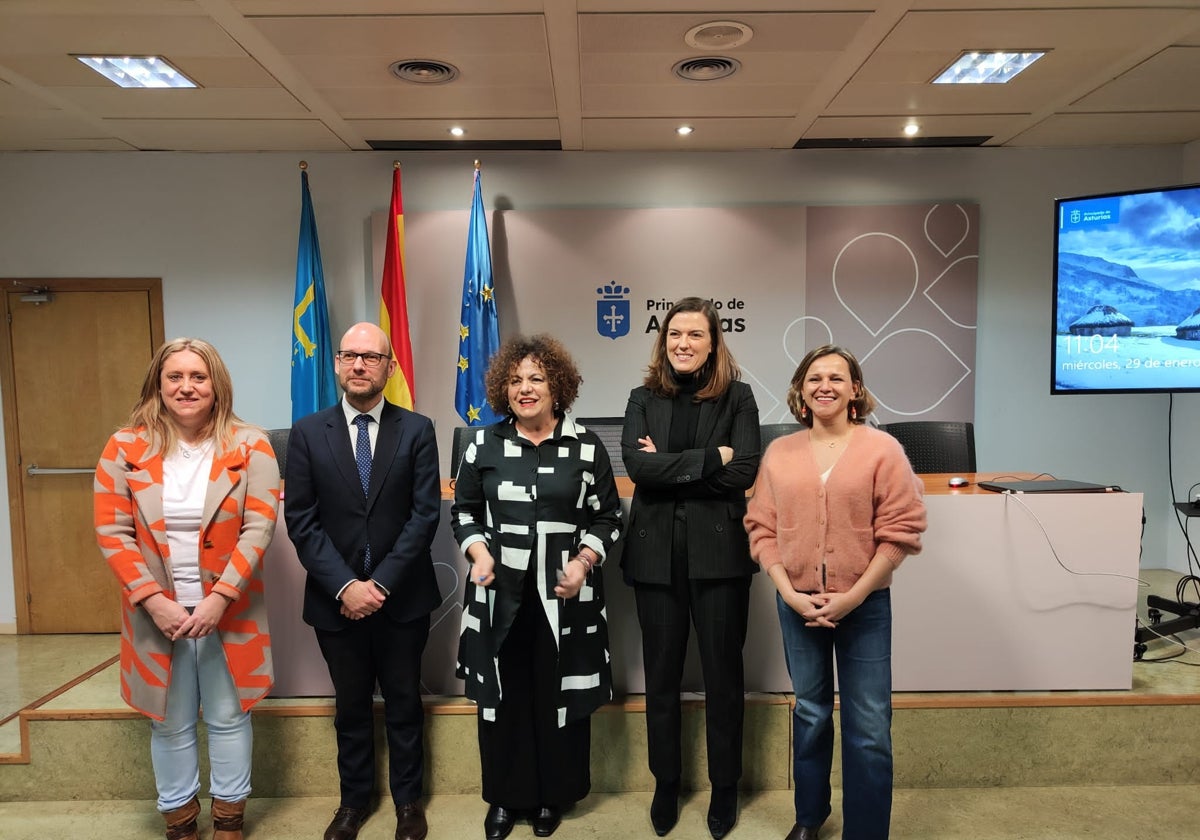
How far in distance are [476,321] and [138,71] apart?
2011 millimetres

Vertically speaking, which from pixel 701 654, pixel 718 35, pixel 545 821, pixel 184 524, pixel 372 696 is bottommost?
pixel 545 821

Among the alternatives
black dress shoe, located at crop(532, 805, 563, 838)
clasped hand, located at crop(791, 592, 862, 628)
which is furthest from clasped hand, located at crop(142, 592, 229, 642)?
clasped hand, located at crop(791, 592, 862, 628)

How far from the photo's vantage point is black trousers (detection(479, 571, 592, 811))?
2201mm

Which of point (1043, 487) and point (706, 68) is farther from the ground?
point (706, 68)

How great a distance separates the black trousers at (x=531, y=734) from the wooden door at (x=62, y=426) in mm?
3444

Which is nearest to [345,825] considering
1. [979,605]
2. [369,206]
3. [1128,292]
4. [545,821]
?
[545,821]

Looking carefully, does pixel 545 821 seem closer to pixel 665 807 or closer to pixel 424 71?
pixel 665 807

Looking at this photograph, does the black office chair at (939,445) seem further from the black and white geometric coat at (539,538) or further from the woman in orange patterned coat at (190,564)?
the woman in orange patterned coat at (190,564)

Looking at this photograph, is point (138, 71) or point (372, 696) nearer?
point (372, 696)

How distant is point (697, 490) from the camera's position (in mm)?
2193

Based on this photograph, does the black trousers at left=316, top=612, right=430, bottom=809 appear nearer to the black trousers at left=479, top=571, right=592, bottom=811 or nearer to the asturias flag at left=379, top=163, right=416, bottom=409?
the black trousers at left=479, top=571, right=592, bottom=811

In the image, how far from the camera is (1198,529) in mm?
4492

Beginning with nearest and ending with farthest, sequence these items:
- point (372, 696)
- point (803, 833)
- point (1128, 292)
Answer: point (803, 833)
point (372, 696)
point (1128, 292)

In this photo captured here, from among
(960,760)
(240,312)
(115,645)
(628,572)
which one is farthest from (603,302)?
(115,645)
